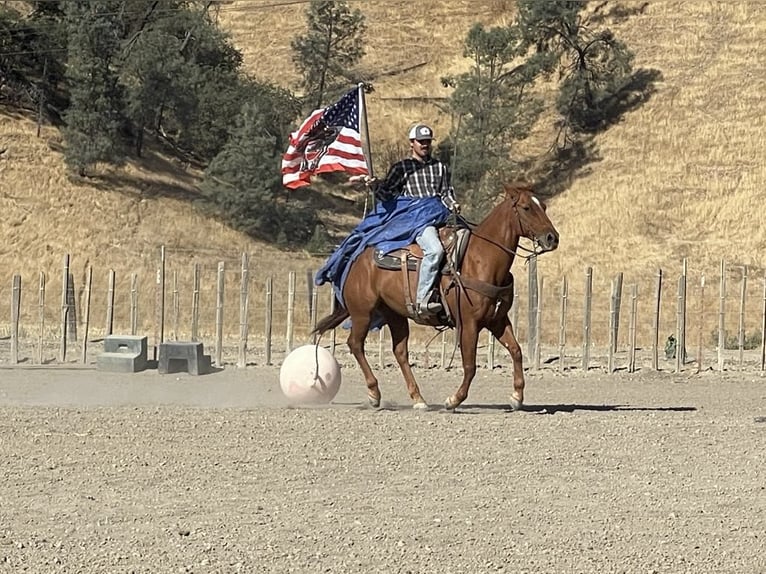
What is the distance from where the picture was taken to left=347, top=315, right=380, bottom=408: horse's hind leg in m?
12.5

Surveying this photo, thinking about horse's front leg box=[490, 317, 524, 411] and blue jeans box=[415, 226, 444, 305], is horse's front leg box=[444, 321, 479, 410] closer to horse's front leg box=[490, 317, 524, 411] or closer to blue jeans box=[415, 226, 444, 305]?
horse's front leg box=[490, 317, 524, 411]

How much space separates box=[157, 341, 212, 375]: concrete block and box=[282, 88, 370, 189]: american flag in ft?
12.7

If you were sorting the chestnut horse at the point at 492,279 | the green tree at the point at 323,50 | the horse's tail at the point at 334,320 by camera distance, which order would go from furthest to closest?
the green tree at the point at 323,50 → the horse's tail at the point at 334,320 → the chestnut horse at the point at 492,279

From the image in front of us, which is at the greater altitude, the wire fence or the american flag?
the american flag

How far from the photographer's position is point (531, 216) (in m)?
11.5

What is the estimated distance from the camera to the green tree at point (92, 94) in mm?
38969

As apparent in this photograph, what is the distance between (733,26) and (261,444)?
47.8 m

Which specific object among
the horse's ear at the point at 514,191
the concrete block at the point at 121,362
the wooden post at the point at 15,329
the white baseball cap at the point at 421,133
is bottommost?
the concrete block at the point at 121,362

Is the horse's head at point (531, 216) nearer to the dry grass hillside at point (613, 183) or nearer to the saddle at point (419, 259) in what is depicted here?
the saddle at point (419, 259)

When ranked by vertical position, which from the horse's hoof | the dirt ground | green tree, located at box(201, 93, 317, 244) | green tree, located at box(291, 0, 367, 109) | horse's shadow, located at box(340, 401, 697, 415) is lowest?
the dirt ground

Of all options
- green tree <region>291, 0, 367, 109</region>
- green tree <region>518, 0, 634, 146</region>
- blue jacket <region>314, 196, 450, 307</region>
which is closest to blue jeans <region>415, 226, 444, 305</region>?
blue jacket <region>314, 196, 450, 307</region>

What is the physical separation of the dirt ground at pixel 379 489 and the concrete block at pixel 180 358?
4322 mm

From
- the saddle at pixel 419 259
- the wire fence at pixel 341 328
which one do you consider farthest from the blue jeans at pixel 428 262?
the wire fence at pixel 341 328

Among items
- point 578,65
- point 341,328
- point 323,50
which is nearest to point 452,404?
point 341,328
